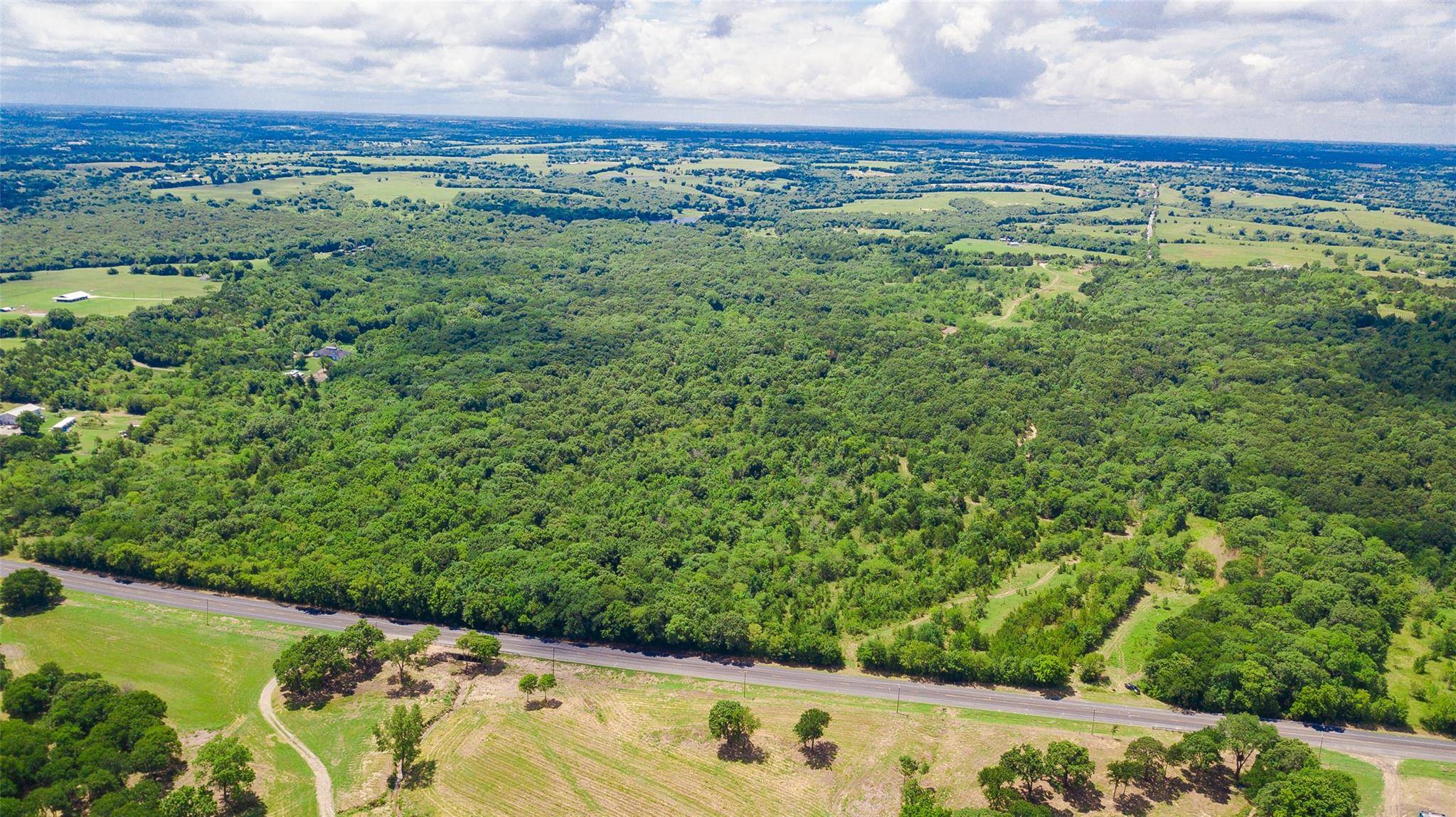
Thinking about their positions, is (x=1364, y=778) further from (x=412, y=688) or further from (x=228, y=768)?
(x=228, y=768)

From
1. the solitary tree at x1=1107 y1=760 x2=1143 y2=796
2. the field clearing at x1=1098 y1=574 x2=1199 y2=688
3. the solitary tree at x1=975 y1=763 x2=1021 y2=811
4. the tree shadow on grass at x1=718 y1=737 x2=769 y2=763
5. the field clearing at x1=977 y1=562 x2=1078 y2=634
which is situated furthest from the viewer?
the field clearing at x1=977 y1=562 x2=1078 y2=634

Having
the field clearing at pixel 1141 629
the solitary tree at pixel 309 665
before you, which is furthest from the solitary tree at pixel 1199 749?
A: the solitary tree at pixel 309 665

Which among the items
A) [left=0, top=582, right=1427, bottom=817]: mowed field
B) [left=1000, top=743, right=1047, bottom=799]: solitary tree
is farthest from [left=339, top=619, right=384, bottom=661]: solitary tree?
[left=1000, top=743, right=1047, bottom=799]: solitary tree

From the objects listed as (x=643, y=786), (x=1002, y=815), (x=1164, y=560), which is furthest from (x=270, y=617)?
(x=1164, y=560)

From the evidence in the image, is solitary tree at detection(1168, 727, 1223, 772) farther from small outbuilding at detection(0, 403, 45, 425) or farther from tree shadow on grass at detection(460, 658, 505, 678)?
small outbuilding at detection(0, 403, 45, 425)

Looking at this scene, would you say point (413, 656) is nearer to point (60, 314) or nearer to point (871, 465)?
point (871, 465)

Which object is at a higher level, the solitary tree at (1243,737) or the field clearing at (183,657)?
the solitary tree at (1243,737)

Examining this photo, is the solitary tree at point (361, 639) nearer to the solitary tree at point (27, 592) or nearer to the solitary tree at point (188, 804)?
the solitary tree at point (188, 804)

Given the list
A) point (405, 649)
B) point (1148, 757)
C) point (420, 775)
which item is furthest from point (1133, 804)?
point (405, 649)
